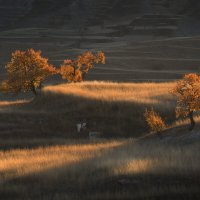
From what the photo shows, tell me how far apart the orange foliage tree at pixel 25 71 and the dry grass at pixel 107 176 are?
26.5 m

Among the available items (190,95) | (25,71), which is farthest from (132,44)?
(190,95)

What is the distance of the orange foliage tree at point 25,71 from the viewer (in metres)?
47.9

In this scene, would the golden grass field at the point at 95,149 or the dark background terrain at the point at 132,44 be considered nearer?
the golden grass field at the point at 95,149

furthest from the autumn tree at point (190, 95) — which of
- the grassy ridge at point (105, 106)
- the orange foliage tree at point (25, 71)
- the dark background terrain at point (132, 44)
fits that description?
the dark background terrain at point (132, 44)

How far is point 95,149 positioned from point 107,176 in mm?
8840

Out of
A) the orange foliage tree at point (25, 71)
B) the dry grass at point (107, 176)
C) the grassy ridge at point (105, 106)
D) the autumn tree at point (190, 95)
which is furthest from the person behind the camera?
the orange foliage tree at point (25, 71)

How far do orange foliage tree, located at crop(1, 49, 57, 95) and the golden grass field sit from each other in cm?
421

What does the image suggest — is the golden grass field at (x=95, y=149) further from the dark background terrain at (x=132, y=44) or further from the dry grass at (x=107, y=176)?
the dark background terrain at (x=132, y=44)

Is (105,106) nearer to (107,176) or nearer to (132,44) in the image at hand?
(107,176)

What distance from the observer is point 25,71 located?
47.9 metres

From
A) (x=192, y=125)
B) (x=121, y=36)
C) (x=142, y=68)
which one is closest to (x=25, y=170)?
(x=192, y=125)

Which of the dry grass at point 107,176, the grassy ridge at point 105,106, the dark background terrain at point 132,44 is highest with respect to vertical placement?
the dry grass at point 107,176

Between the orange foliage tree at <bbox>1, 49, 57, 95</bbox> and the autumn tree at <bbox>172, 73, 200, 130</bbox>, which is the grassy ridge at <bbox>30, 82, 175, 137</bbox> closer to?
the orange foliage tree at <bbox>1, 49, 57, 95</bbox>

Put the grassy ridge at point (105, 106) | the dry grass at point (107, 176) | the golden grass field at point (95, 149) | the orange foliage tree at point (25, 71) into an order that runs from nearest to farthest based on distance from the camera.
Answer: the dry grass at point (107, 176), the golden grass field at point (95, 149), the grassy ridge at point (105, 106), the orange foliage tree at point (25, 71)
